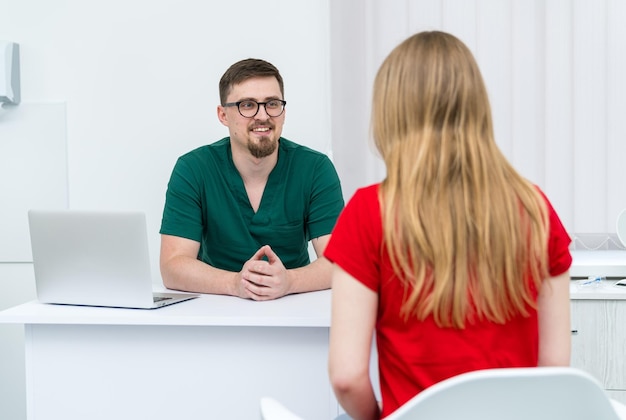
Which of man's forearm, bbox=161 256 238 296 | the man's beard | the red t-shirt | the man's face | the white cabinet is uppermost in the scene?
the man's face

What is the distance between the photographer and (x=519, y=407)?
2.96 ft

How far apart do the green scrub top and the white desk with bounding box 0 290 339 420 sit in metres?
0.59

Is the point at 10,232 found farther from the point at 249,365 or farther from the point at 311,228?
the point at 249,365

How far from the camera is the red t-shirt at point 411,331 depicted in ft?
3.78

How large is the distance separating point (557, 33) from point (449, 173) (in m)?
2.03

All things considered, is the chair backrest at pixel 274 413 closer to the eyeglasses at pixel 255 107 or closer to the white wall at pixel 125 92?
the eyeglasses at pixel 255 107

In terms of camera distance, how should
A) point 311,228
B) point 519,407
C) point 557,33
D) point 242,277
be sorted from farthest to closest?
1. point 557,33
2. point 311,228
3. point 242,277
4. point 519,407

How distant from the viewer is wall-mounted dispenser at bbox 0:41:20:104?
3018 mm

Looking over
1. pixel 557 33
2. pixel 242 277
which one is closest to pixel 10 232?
pixel 242 277

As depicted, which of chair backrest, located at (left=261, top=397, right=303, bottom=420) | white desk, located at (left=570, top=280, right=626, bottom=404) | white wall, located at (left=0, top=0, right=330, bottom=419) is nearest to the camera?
chair backrest, located at (left=261, top=397, right=303, bottom=420)

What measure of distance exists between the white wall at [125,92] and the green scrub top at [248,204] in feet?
1.66

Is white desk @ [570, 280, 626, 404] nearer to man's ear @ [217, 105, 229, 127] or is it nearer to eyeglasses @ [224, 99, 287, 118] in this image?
eyeglasses @ [224, 99, 287, 118]

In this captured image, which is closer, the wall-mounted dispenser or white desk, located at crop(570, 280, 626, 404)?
white desk, located at crop(570, 280, 626, 404)

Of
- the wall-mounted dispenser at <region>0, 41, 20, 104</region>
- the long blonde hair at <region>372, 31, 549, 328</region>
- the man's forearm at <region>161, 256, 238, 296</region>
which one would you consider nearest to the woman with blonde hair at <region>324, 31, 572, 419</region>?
the long blonde hair at <region>372, 31, 549, 328</region>
